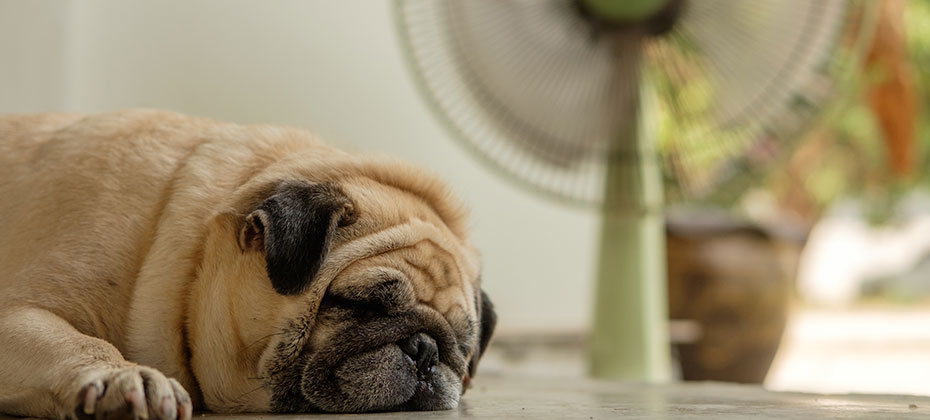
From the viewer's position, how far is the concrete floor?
5.39 ft

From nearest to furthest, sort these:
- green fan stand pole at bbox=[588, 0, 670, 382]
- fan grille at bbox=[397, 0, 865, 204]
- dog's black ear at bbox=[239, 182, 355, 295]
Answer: dog's black ear at bbox=[239, 182, 355, 295]
fan grille at bbox=[397, 0, 865, 204]
green fan stand pole at bbox=[588, 0, 670, 382]

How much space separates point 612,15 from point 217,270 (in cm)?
174

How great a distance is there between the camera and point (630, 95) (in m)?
3.02

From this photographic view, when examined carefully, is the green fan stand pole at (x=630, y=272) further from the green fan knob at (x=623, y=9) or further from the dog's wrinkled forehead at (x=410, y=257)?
the dog's wrinkled forehead at (x=410, y=257)

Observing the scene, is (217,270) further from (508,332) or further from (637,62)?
(508,332)

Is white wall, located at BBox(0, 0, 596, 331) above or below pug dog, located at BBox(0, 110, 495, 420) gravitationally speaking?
above

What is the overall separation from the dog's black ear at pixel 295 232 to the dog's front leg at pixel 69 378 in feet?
0.78

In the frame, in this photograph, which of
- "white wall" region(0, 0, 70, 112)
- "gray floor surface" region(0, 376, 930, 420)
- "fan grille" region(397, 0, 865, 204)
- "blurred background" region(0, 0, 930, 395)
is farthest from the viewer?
"blurred background" region(0, 0, 930, 395)

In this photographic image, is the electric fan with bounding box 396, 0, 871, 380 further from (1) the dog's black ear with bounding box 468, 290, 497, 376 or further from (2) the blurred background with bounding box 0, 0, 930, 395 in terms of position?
(1) the dog's black ear with bounding box 468, 290, 497, 376

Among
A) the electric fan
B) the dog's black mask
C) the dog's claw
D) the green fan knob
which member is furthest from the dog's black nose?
the green fan knob

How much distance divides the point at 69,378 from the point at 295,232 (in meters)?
0.40

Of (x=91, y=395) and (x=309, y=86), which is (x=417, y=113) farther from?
(x=91, y=395)

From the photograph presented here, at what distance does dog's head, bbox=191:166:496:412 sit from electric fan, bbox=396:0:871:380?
141 centimetres

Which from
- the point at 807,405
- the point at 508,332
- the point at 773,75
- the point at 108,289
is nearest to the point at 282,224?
the point at 108,289
